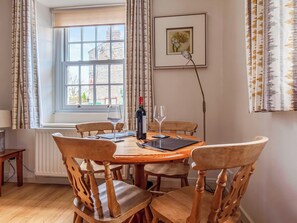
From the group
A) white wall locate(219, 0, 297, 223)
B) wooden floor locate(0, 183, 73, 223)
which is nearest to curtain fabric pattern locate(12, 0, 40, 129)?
wooden floor locate(0, 183, 73, 223)

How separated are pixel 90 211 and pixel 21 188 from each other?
2.00m

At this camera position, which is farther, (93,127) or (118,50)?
(118,50)

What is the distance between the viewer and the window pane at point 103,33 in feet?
9.65

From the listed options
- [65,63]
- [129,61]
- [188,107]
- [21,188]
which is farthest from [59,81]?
[188,107]

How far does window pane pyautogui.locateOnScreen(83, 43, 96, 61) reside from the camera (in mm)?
2980

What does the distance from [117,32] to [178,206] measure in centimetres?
244

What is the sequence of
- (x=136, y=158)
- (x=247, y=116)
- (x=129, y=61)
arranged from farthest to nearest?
(x=129, y=61), (x=247, y=116), (x=136, y=158)

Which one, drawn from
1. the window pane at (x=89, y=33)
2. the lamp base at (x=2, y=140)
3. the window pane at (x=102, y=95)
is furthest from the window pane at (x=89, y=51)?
the lamp base at (x=2, y=140)

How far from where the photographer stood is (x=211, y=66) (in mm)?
2535

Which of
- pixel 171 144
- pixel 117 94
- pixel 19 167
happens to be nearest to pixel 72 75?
pixel 117 94

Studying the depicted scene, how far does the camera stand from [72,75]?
3.03m

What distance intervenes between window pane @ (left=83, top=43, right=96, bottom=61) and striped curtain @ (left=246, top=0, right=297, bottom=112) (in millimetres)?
2239

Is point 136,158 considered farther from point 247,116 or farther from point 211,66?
point 211,66

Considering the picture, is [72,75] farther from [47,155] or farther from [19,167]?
[19,167]
